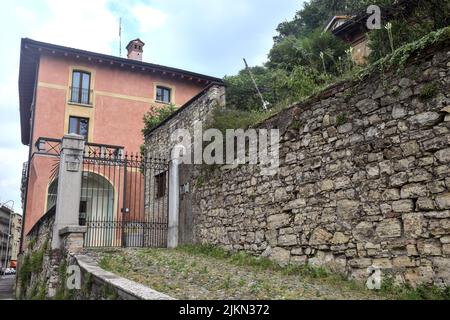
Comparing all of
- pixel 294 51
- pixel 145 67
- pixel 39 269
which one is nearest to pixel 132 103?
pixel 145 67

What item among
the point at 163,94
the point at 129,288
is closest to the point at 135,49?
the point at 163,94

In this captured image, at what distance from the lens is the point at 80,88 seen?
59.9ft

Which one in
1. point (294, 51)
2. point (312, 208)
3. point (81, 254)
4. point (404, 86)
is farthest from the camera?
point (294, 51)

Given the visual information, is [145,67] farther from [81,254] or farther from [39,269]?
[81,254]

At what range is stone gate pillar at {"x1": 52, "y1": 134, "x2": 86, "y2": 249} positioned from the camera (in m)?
7.92

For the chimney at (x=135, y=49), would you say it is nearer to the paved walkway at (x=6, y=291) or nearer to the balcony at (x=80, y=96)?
the balcony at (x=80, y=96)

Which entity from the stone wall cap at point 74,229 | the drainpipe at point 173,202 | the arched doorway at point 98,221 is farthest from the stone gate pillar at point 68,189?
the drainpipe at point 173,202

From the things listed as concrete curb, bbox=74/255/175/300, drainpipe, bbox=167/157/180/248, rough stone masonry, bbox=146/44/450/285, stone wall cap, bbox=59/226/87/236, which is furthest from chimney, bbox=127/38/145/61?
concrete curb, bbox=74/255/175/300

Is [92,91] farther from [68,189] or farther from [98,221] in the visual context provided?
[68,189]

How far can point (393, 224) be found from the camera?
4391 millimetres

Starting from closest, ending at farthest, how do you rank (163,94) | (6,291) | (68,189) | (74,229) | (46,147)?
(74,229) → (68,189) → (46,147) → (6,291) → (163,94)

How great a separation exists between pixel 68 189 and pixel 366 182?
5.92 m

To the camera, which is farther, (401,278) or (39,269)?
(39,269)
